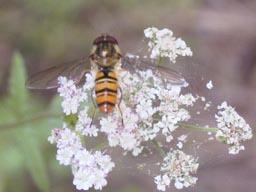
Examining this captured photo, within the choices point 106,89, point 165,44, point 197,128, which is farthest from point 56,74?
point 197,128

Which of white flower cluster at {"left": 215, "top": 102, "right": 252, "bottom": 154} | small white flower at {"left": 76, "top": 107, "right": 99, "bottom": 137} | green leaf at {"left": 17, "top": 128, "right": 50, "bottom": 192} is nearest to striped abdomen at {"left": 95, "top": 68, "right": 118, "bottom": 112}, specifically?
small white flower at {"left": 76, "top": 107, "right": 99, "bottom": 137}

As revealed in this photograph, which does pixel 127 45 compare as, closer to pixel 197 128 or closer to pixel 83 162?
pixel 197 128

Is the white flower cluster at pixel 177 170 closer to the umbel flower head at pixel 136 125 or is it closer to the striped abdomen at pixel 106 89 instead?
the umbel flower head at pixel 136 125

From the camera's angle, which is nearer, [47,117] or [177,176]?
[177,176]

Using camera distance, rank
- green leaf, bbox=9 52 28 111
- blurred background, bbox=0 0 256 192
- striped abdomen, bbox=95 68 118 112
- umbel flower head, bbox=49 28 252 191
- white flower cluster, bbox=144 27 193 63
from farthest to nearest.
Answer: blurred background, bbox=0 0 256 192 < green leaf, bbox=9 52 28 111 < white flower cluster, bbox=144 27 193 63 < umbel flower head, bbox=49 28 252 191 < striped abdomen, bbox=95 68 118 112

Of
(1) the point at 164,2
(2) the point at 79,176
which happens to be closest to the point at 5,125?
(2) the point at 79,176

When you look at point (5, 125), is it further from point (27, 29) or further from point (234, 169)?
point (234, 169)

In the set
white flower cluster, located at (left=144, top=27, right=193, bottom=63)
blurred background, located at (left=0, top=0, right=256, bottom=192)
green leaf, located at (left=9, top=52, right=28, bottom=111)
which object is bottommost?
white flower cluster, located at (left=144, top=27, right=193, bottom=63)

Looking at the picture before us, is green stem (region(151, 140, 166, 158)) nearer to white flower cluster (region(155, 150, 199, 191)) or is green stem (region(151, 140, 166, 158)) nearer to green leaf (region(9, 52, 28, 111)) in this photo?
white flower cluster (region(155, 150, 199, 191))
